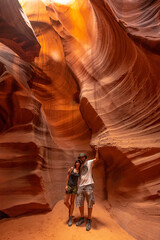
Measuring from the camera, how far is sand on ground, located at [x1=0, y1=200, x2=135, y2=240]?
3.77 metres

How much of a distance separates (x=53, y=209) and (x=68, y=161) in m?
2.05

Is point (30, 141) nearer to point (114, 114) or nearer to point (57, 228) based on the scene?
point (57, 228)

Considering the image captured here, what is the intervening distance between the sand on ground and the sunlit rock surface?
31 centimetres

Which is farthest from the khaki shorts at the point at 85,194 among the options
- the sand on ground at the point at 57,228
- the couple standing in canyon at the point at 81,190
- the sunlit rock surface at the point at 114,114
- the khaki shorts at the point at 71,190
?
the sunlit rock surface at the point at 114,114

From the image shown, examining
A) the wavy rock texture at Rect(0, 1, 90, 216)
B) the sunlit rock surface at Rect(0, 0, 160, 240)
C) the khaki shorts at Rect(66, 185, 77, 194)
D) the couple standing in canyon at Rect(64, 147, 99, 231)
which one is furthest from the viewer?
the wavy rock texture at Rect(0, 1, 90, 216)

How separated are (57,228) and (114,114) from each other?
3604 millimetres

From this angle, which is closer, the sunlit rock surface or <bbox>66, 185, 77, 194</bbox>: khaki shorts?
<bbox>66, 185, 77, 194</bbox>: khaki shorts

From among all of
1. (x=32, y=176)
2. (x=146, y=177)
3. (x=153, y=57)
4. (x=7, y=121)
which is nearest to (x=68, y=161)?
(x=32, y=176)

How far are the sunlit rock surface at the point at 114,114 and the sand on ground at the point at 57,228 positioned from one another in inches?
12.1

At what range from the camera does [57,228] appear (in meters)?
4.08

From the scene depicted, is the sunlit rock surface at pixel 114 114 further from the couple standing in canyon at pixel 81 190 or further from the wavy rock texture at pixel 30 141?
the couple standing in canyon at pixel 81 190

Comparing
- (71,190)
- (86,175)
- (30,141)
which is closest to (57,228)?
(71,190)

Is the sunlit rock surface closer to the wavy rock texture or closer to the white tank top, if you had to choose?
the wavy rock texture

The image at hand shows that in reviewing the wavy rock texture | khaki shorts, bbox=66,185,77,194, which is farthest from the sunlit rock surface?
khaki shorts, bbox=66,185,77,194
